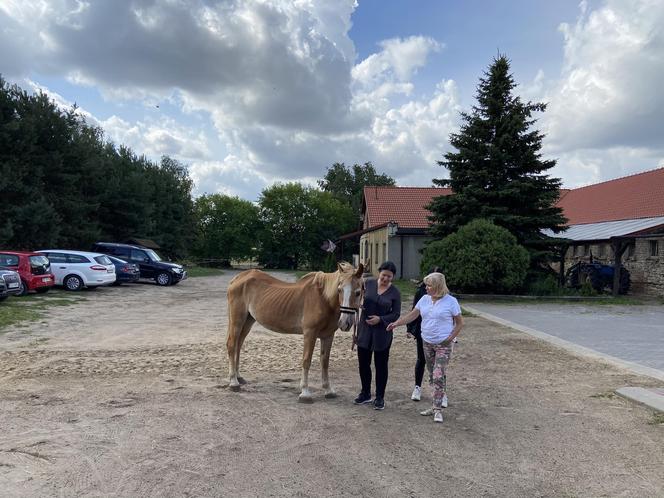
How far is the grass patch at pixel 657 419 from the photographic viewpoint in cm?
546

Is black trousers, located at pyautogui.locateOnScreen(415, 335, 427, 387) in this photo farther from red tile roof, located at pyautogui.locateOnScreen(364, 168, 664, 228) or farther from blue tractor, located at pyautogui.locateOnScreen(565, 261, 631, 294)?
red tile roof, located at pyautogui.locateOnScreen(364, 168, 664, 228)

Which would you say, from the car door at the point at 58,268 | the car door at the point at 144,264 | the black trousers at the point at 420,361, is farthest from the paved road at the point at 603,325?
the car door at the point at 58,268

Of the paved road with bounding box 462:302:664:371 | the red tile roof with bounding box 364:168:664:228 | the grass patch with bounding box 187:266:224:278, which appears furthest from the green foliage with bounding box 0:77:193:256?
the paved road with bounding box 462:302:664:371

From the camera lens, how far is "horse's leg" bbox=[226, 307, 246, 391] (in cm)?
664

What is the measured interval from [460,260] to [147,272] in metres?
15.8

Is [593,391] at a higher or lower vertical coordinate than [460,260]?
lower

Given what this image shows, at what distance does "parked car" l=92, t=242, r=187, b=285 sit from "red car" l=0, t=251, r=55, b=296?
7.43m

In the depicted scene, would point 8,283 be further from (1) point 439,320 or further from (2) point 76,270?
(1) point 439,320

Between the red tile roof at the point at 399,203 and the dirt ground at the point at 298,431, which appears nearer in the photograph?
the dirt ground at the point at 298,431

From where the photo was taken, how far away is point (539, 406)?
20.1 ft

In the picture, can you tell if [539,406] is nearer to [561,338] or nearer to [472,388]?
[472,388]

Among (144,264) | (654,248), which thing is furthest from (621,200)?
(144,264)

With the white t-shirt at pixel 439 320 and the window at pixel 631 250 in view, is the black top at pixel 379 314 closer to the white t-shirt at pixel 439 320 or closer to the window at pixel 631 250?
the white t-shirt at pixel 439 320

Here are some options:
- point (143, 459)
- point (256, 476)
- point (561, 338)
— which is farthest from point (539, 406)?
point (561, 338)
